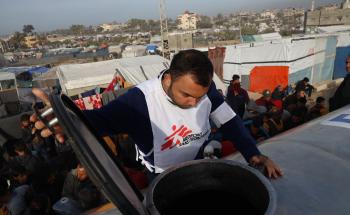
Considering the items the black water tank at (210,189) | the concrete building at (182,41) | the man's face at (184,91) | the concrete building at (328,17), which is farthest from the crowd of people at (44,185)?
the concrete building at (328,17)

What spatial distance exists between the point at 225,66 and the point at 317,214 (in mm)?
17255

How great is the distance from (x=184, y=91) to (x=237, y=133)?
0.63m

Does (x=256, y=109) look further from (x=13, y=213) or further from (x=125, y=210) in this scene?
(x=125, y=210)

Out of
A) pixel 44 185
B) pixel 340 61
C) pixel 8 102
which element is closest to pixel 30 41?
pixel 8 102

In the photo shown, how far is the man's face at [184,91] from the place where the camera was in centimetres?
167

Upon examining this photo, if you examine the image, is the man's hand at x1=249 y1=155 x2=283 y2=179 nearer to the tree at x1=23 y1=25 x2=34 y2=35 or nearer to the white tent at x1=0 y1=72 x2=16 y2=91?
the white tent at x1=0 y1=72 x2=16 y2=91

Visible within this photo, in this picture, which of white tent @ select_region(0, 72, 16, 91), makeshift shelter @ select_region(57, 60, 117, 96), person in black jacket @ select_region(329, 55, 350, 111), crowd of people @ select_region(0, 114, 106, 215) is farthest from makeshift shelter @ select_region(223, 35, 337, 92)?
white tent @ select_region(0, 72, 16, 91)


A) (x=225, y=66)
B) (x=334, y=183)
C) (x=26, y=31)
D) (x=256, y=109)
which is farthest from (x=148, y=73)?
(x=26, y=31)

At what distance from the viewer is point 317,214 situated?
1415mm

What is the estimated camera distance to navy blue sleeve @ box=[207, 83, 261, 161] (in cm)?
196

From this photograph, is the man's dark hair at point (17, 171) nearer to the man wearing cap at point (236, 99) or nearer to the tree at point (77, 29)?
the man wearing cap at point (236, 99)

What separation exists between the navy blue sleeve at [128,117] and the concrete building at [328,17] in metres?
50.6

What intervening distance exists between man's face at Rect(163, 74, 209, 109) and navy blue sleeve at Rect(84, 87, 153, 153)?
0.73ft

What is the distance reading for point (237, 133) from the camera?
7.02 ft
